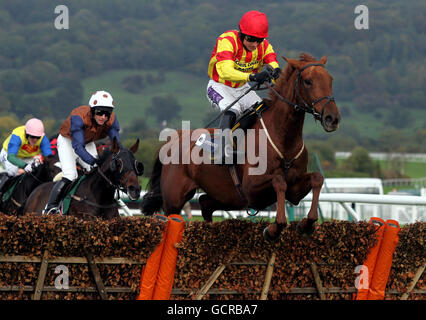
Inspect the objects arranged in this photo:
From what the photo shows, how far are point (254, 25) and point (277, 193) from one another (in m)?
1.64

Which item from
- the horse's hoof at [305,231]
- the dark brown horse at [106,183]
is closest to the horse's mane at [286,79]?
the horse's hoof at [305,231]

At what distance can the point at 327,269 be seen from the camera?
18.1 feet

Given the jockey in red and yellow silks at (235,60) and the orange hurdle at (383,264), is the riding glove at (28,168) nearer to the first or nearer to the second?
the jockey in red and yellow silks at (235,60)

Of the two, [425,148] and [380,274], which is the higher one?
[380,274]

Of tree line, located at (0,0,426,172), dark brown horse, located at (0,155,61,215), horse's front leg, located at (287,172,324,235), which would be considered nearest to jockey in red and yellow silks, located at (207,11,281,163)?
horse's front leg, located at (287,172,324,235)

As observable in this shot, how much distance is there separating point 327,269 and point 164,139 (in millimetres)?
2898

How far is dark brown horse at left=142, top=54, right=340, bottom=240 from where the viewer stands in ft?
17.4

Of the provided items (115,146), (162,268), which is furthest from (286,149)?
(115,146)

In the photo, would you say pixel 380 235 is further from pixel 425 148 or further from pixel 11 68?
pixel 11 68

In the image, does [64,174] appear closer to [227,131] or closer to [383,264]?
[227,131]

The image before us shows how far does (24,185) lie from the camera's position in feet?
29.3

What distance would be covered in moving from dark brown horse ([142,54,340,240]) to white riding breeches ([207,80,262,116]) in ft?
1.60

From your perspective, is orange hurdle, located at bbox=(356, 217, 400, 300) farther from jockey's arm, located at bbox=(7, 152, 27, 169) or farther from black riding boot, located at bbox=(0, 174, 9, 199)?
black riding boot, located at bbox=(0, 174, 9, 199)

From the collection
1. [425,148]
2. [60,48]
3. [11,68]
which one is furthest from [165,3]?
[425,148]
